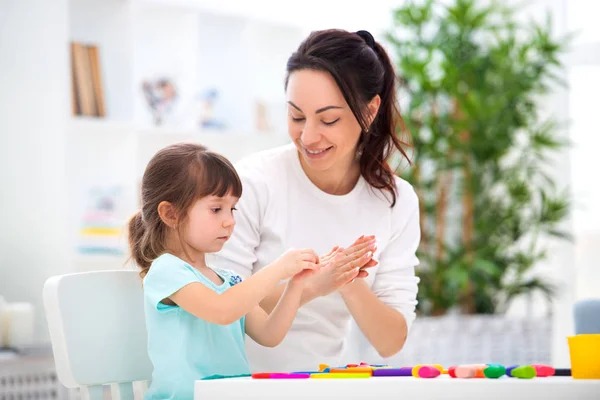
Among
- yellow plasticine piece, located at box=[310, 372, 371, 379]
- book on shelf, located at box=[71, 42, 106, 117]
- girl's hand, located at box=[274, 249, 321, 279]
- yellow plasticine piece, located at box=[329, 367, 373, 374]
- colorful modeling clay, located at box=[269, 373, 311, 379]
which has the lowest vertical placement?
yellow plasticine piece, located at box=[329, 367, 373, 374]

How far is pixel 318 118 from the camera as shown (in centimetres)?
183

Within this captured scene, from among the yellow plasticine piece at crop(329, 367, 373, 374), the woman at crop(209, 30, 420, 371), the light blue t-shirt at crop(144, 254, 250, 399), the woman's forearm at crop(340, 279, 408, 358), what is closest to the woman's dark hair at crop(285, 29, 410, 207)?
the woman at crop(209, 30, 420, 371)

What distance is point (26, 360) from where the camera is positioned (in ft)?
11.6

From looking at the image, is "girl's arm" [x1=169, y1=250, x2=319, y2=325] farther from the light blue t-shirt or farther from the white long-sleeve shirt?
the white long-sleeve shirt

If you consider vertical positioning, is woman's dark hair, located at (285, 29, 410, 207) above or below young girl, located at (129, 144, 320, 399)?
above

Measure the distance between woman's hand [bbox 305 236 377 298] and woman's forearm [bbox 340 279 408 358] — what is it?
178 mm

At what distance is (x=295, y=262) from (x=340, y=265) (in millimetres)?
174

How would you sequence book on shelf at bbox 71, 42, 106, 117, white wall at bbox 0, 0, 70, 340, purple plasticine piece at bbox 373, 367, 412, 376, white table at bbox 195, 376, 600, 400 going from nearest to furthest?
white table at bbox 195, 376, 600, 400, purple plasticine piece at bbox 373, 367, 412, 376, white wall at bbox 0, 0, 70, 340, book on shelf at bbox 71, 42, 106, 117

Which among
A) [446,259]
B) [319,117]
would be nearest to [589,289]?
[446,259]

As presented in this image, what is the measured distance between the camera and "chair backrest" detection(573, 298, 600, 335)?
5.97ft

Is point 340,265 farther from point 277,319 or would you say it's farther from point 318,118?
point 318,118

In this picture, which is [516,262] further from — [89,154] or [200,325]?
[200,325]

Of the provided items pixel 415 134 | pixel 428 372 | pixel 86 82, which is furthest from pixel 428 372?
pixel 86 82

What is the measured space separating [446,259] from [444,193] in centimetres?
36
